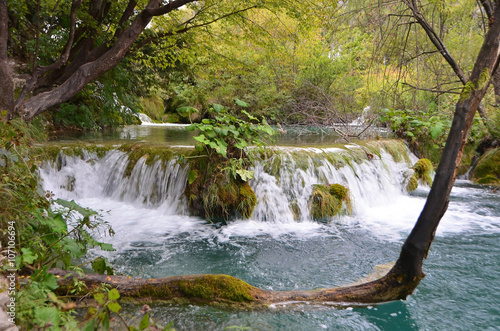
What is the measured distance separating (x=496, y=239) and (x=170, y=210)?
6384 millimetres

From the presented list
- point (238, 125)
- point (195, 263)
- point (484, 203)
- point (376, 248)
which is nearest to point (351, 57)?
point (484, 203)

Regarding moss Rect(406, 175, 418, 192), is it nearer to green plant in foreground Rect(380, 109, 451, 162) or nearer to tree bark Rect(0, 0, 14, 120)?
green plant in foreground Rect(380, 109, 451, 162)

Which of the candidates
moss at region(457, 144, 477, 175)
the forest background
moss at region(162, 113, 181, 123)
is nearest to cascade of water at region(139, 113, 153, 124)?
the forest background

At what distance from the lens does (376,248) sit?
5.12m

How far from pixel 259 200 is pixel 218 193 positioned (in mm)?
1011

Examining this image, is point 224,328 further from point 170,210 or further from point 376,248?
→ point 170,210

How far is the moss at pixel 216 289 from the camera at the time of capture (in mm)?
2875

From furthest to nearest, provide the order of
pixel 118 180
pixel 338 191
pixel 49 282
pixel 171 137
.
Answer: pixel 171 137 → pixel 118 180 → pixel 338 191 → pixel 49 282

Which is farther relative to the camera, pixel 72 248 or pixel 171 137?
pixel 171 137

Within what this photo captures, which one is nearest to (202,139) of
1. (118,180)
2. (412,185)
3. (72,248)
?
(118,180)

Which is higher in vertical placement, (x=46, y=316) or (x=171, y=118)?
(x=171, y=118)

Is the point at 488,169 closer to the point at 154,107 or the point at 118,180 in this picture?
the point at 118,180

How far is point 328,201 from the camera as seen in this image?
21.7 feet

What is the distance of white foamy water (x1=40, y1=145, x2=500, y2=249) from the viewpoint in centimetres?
596
